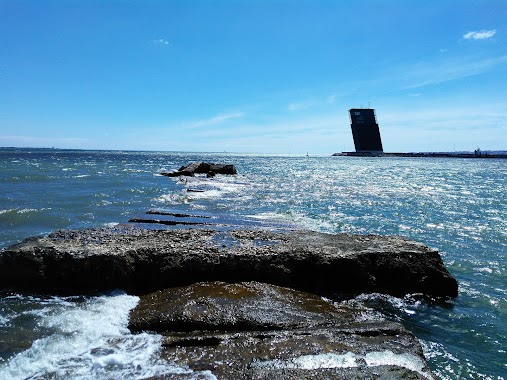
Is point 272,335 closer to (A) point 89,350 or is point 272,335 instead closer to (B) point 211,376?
(B) point 211,376

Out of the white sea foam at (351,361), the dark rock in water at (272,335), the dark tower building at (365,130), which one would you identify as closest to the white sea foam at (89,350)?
the dark rock in water at (272,335)

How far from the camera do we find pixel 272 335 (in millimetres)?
4648

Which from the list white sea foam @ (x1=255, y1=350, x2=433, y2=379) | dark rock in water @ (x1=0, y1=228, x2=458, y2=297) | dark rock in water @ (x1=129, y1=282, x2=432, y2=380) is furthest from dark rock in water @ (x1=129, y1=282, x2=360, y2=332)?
white sea foam @ (x1=255, y1=350, x2=433, y2=379)

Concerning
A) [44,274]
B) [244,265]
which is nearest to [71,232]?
[44,274]

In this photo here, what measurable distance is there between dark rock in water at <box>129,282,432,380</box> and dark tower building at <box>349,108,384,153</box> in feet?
430

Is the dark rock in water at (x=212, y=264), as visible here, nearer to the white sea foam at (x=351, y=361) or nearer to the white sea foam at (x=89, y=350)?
the white sea foam at (x=89, y=350)

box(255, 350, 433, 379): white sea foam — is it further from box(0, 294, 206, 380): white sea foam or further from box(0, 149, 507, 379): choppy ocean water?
box(0, 294, 206, 380): white sea foam

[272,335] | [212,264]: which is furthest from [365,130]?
[272,335]

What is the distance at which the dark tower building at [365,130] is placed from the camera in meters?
130

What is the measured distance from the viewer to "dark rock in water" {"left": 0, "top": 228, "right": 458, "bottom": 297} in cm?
622

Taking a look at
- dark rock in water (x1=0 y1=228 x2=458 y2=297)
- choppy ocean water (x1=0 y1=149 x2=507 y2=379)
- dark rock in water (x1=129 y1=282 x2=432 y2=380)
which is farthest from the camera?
dark rock in water (x1=0 y1=228 x2=458 y2=297)

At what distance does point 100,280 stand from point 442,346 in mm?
5442

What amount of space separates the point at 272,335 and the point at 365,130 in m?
138

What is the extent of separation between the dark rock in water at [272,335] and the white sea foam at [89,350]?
200 millimetres
